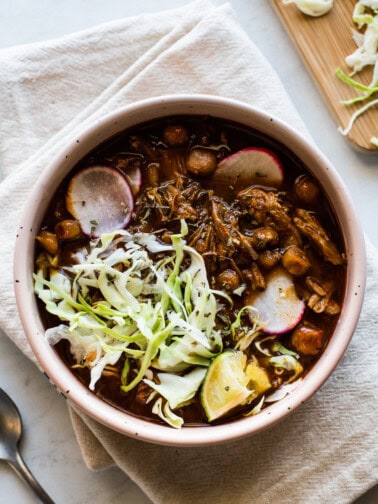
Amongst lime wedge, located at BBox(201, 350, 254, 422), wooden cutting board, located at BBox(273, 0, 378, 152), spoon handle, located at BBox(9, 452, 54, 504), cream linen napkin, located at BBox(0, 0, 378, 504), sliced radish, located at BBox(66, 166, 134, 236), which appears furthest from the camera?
wooden cutting board, located at BBox(273, 0, 378, 152)

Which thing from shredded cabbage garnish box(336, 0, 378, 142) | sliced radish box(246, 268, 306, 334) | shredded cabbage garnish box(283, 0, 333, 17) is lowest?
sliced radish box(246, 268, 306, 334)

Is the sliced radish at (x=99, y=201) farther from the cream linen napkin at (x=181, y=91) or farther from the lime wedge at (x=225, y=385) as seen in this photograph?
the lime wedge at (x=225, y=385)

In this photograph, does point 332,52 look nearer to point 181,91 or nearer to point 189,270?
point 181,91

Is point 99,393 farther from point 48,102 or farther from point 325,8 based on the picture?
point 325,8

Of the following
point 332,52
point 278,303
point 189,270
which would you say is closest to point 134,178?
point 189,270

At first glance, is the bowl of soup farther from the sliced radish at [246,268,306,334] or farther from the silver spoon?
the silver spoon

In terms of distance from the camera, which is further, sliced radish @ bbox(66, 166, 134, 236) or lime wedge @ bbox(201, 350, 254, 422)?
sliced radish @ bbox(66, 166, 134, 236)

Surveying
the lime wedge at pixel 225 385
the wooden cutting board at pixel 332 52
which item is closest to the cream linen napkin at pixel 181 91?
the wooden cutting board at pixel 332 52

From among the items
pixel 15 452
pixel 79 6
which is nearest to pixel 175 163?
pixel 79 6

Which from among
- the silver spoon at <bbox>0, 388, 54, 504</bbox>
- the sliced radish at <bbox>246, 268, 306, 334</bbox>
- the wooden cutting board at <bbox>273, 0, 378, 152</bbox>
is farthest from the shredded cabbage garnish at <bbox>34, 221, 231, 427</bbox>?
the wooden cutting board at <bbox>273, 0, 378, 152</bbox>
